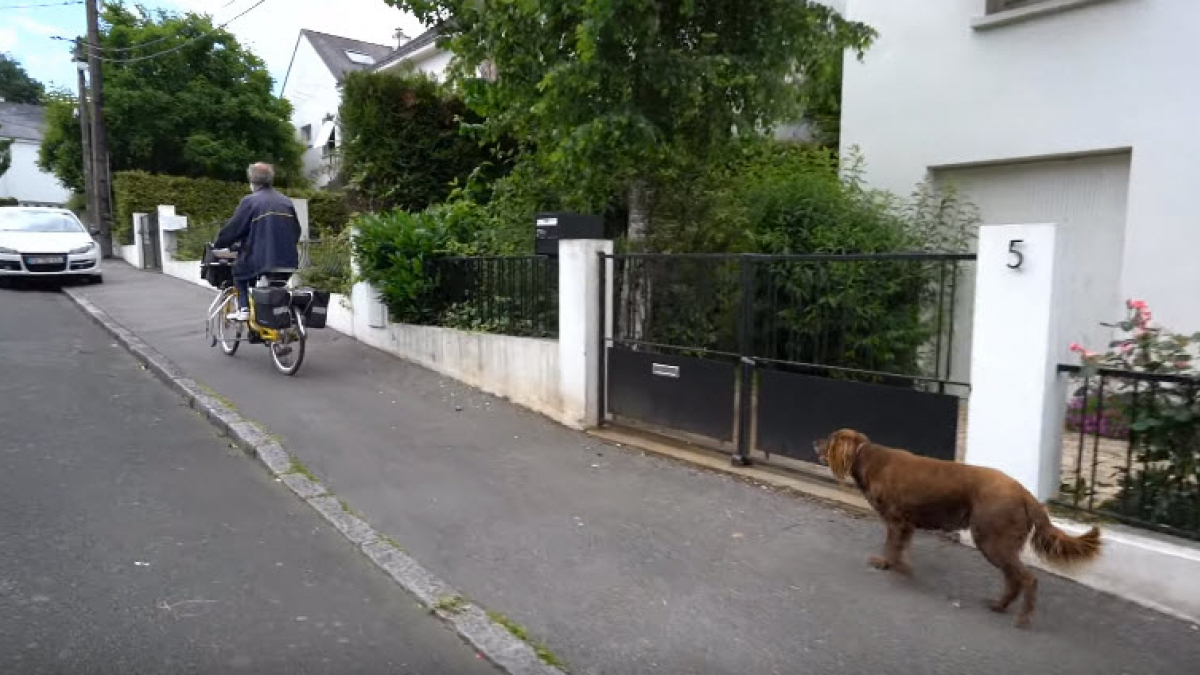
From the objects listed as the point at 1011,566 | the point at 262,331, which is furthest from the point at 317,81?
the point at 1011,566

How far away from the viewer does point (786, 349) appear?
5.73 m

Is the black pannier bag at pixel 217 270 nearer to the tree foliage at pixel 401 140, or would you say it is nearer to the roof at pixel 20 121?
the tree foliage at pixel 401 140

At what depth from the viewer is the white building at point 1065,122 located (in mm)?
6824

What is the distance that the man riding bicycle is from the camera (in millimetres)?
8297

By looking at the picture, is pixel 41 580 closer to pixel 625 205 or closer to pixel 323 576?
pixel 323 576

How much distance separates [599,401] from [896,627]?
3560 mm

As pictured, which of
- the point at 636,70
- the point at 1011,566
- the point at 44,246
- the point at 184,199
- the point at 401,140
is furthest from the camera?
the point at 184,199

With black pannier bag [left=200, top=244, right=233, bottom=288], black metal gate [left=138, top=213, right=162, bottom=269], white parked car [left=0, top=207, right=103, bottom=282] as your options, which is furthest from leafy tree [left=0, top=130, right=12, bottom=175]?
black pannier bag [left=200, top=244, right=233, bottom=288]

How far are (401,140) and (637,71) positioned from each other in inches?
291

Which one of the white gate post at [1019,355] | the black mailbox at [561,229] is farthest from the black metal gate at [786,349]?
the black mailbox at [561,229]

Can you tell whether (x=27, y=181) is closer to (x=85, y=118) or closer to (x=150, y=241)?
(x=85, y=118)

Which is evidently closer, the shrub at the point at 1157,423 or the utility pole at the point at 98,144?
the shrub at the point at 1157,423

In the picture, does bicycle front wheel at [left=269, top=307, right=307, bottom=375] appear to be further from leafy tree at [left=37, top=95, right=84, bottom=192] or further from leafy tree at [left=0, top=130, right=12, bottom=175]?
leafy tree at [left=0, top=130, right=12, bottom=175]

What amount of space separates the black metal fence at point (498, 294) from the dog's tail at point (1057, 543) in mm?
4499
